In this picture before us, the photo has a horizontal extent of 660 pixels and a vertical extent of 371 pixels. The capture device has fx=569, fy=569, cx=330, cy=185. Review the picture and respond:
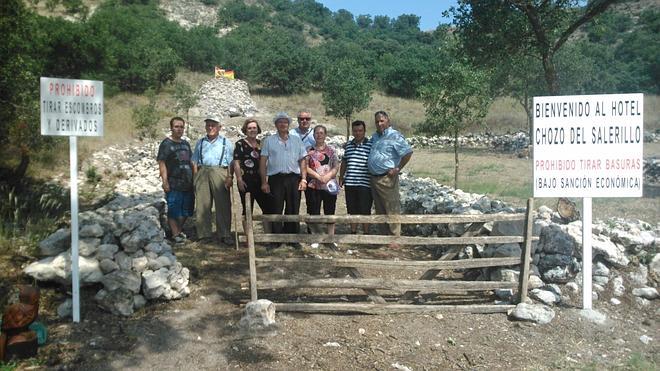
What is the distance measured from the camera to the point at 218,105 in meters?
37.6

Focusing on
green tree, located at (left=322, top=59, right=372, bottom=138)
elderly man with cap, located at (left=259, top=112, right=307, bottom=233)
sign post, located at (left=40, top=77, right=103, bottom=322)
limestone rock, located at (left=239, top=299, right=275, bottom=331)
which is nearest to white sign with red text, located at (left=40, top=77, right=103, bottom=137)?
sign post, located at (left=40, top=77, right=103, bottom=322)

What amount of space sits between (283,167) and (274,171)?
12cm

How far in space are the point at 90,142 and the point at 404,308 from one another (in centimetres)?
1603

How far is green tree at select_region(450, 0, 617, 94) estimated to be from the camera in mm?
9227

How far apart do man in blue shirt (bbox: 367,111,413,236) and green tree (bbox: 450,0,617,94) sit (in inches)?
144

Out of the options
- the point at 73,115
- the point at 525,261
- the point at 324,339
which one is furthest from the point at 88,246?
the point at 525,261

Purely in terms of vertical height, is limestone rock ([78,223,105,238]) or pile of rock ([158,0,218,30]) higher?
pile of rock ([158,0,218,30])

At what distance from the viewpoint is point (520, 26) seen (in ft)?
32.0

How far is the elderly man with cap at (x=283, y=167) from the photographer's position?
6668 mm

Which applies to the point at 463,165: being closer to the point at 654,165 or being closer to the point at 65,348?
the point at 654,165

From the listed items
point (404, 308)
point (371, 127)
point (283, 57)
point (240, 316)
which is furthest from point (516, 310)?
point (283, 57)

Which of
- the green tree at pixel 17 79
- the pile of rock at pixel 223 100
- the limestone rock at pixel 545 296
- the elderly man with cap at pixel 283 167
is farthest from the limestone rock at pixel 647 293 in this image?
the pile of rock at pixel 223 100

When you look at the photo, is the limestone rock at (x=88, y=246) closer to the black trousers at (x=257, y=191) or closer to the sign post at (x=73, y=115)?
the sign post at (x=73, y=115)

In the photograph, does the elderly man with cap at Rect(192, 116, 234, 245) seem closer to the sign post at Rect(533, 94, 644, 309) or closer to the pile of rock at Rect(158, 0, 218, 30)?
the sign post at Rect(533, 94, 644, 309)
